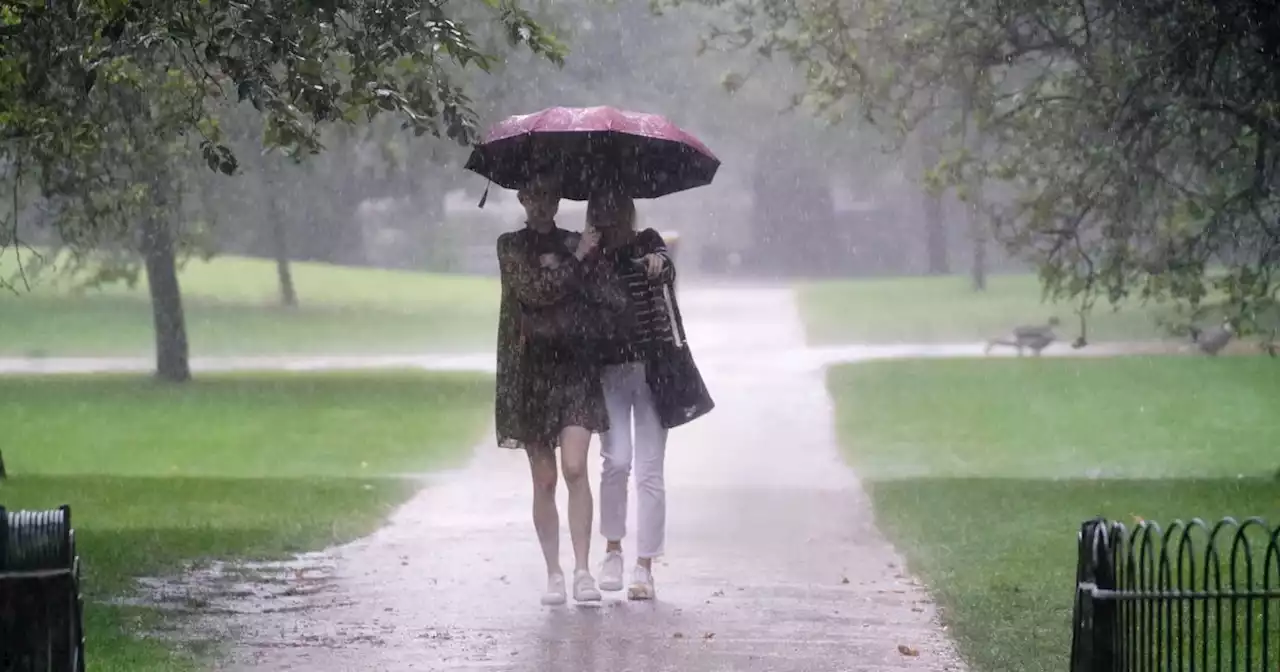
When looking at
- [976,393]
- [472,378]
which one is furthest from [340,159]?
[976,393]

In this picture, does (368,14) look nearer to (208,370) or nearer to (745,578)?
(745,578)

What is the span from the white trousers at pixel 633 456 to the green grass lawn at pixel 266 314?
26.2 metres

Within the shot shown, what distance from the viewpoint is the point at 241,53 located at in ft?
27.1

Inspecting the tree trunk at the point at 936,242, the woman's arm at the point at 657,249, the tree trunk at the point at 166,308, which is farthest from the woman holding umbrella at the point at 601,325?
the tree trunk at the point at 936,242

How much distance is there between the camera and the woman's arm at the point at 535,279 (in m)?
7.54

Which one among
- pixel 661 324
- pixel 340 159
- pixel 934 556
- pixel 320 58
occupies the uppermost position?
pixel 340 159

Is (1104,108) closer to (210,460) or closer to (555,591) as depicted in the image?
(555,591)

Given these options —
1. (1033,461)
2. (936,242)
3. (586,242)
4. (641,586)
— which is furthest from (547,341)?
(936,242)

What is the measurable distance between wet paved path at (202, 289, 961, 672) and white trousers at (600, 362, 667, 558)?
13.8 inches

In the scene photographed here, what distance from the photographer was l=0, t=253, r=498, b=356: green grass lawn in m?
36.9

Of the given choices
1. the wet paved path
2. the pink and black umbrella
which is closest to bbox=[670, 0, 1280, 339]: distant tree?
the wet paved path

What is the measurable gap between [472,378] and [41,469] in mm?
9474

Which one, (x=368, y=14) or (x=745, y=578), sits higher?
(x=368, y=14)

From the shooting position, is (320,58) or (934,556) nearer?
(320,58)
